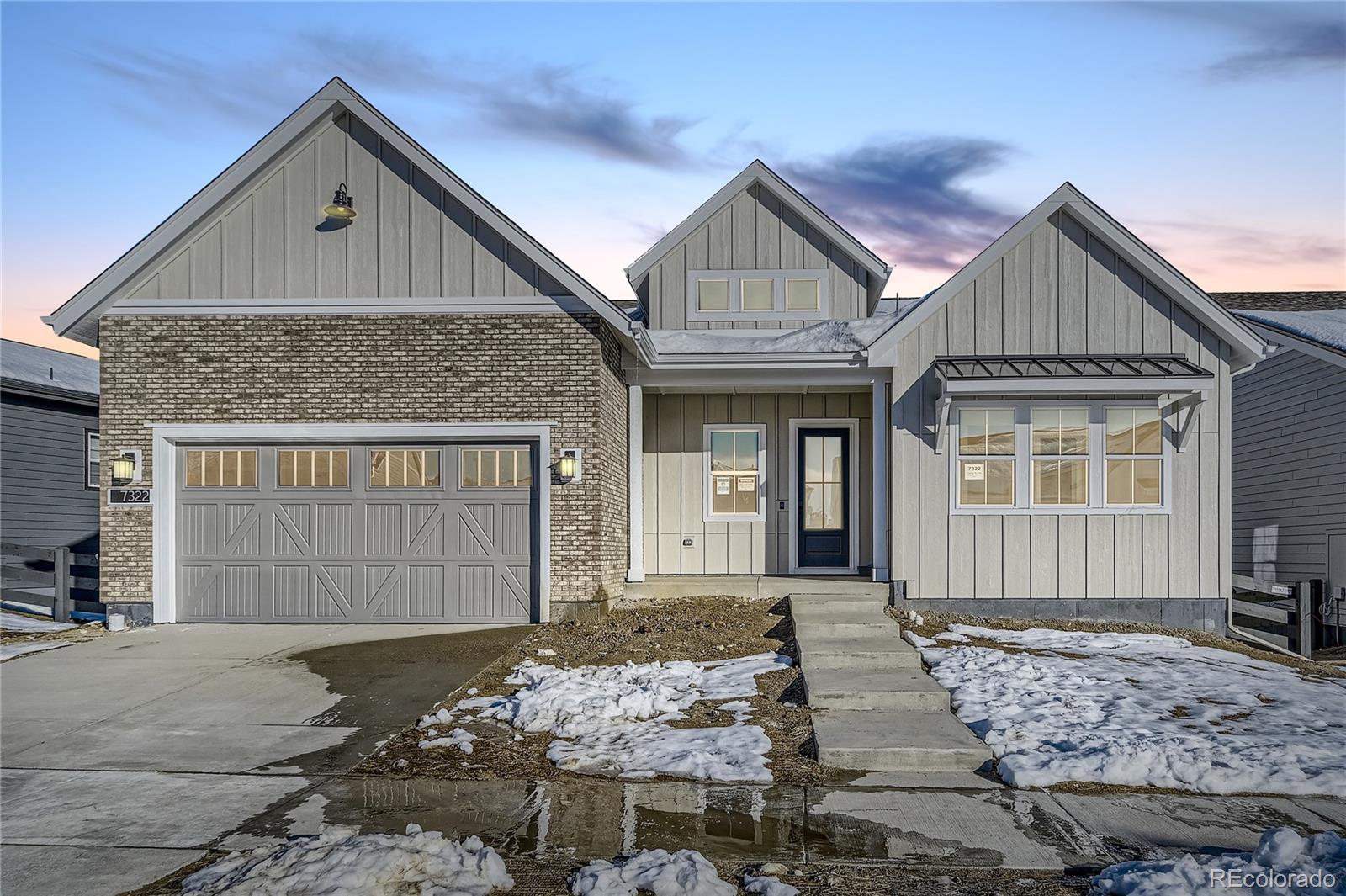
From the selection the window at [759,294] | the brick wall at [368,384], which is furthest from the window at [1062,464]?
the brick wall at [368,384]

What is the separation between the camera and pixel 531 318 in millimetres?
11938

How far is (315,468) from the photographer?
1227cm

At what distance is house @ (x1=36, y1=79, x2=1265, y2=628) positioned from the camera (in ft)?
39.2

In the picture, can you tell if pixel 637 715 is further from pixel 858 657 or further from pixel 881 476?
pixel 881 476

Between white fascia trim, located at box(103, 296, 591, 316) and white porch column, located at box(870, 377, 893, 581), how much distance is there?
154 inches

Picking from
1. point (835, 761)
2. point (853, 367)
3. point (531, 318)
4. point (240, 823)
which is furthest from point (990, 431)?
point (240, 823)

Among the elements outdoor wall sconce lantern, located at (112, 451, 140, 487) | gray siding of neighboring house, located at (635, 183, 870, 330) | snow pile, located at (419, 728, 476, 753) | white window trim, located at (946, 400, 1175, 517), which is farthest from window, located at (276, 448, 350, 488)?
white window trim, located at (946, 400, 1175, 517)

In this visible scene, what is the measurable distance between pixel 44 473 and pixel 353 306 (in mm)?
8576

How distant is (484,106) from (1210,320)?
1169 cm

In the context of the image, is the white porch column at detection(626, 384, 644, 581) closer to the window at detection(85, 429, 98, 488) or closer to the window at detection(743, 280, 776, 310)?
the window at detection(743, 280, 776, 310)

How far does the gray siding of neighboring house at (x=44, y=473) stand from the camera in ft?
53.2

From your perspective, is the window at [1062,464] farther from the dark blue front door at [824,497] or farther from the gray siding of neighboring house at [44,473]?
the gray siding of neighboring house at [44,473]

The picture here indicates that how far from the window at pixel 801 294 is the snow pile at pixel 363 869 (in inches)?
444

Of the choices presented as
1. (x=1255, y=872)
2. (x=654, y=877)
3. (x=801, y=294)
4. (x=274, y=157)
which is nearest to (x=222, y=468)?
(x=274, y=157)
